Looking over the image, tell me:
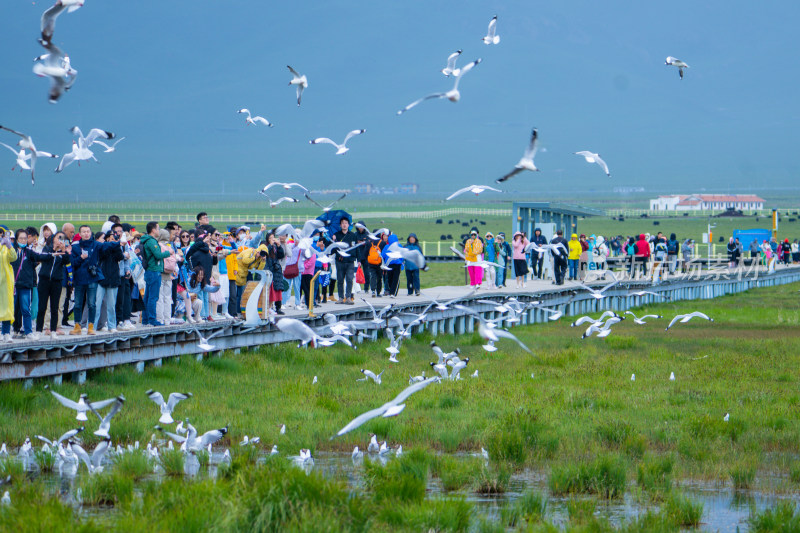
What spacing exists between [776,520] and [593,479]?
2.32 meters

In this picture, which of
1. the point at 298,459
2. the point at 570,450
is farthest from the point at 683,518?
the point at 298,459

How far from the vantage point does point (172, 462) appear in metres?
12.4

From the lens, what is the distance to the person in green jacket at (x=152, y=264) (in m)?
17.3

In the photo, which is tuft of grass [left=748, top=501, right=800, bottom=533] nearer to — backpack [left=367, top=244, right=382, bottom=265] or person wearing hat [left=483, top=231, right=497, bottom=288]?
backpack [left=367, top=244, right=382, bottom=265]

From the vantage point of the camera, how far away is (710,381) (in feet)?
66.1

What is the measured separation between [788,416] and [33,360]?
10364 millimetres

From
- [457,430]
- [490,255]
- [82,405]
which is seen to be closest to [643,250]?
[490,255]

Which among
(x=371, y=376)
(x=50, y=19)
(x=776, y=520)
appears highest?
(x=50, y=19)

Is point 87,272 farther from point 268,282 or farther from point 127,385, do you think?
point 268,282

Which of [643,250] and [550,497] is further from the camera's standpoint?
[643,250]

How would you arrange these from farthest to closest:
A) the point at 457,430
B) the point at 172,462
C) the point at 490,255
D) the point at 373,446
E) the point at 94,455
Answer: the point at 490,255 → the point at 457,430 → the point at 373,446 → the point at 172,462 → the point at 94,455

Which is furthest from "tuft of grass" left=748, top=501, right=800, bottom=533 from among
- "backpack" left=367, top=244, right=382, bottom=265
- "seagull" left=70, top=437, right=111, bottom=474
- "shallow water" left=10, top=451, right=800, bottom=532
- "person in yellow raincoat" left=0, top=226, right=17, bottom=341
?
"backpack" left=367, top=244, right=382, bottom=265

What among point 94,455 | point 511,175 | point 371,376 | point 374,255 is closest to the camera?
point 94,455

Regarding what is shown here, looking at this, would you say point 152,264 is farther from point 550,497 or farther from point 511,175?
point 550,497
